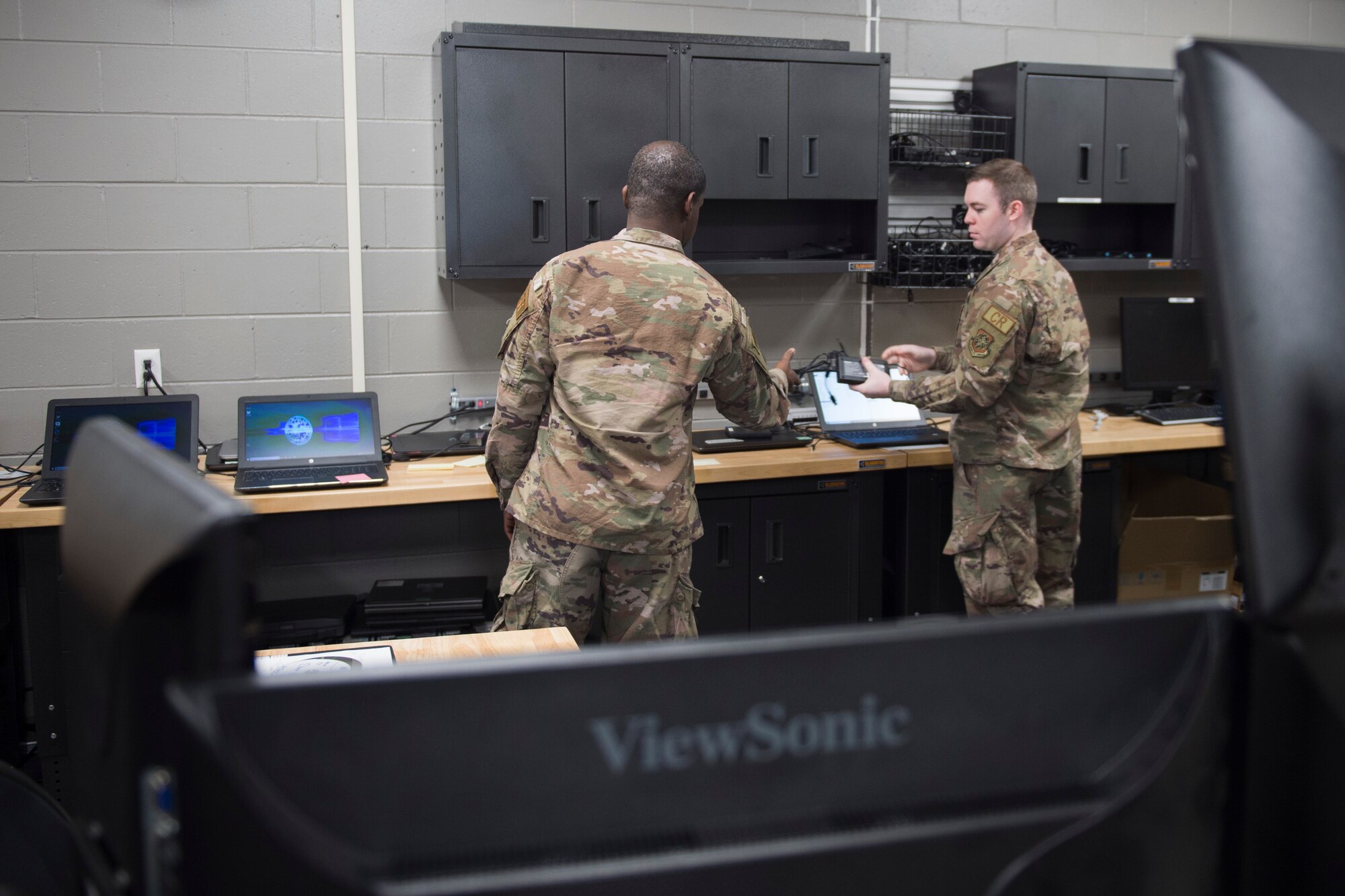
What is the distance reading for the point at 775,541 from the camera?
330cm

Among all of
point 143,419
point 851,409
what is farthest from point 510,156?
point 851,409

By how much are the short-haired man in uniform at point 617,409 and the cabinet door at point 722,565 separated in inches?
26.2

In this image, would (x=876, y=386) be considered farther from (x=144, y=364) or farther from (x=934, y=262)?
(x=144, y=364)

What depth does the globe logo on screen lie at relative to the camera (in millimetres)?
3115

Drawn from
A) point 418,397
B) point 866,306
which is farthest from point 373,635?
point 866,306

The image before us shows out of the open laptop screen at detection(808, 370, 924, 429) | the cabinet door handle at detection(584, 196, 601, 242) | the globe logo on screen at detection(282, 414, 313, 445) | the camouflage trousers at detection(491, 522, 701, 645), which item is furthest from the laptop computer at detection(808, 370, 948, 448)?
the globe logo on screen at detection(282, 414, 313, 445)

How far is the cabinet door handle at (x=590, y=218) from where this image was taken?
3250 mm

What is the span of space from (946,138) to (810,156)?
0.69m

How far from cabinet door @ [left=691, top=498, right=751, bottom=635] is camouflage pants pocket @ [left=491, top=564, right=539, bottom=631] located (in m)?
0.83

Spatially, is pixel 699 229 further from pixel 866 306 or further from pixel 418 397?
pixel 418 397

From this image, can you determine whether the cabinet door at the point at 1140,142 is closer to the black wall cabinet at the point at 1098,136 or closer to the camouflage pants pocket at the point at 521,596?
the black wall cabinet at the point at 1098,136

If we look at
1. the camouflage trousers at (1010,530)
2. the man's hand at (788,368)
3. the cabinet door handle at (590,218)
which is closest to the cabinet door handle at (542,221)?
the cabinet door handle at (590,218)

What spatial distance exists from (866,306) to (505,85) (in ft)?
5.05

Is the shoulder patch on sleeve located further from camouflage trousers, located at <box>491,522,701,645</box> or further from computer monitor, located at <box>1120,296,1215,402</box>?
computer monitor, located at <box>1120,296,1215,402</box>
